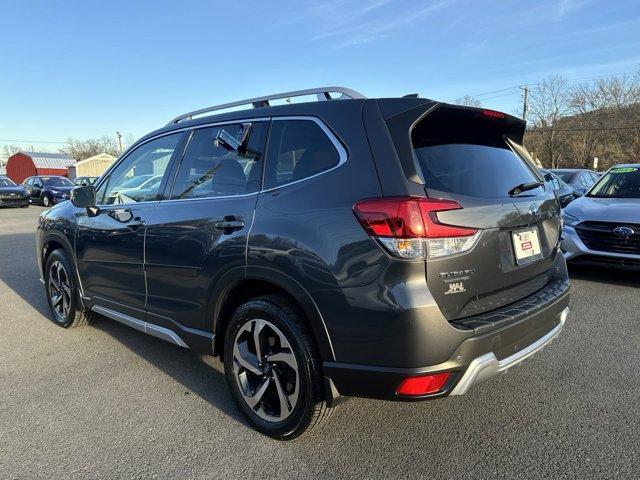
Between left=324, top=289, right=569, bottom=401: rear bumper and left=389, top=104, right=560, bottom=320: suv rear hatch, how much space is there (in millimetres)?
149

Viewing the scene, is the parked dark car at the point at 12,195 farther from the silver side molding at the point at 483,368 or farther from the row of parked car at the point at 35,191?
the silver side molding at the point at 483,368

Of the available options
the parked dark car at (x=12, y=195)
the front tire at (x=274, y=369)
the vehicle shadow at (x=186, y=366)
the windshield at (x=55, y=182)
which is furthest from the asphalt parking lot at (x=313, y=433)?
the windshield at (x=55, y=182)

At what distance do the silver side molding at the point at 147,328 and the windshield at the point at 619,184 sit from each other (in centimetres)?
626

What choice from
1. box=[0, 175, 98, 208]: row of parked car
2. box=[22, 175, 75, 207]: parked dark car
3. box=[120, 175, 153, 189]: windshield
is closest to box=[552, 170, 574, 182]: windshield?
box=[120, 175, 153, 189]: windshield

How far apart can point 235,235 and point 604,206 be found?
547cm

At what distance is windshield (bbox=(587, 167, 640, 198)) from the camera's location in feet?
22.0

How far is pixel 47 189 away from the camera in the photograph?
25.3 meters

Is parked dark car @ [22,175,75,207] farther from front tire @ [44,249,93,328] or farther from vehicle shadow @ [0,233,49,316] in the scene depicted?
front tire @ [44,249,93,328]

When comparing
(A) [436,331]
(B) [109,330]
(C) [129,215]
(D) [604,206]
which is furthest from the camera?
(D) [604,206]

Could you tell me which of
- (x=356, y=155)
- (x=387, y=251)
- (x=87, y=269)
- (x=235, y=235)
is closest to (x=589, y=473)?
(x=387, y=251)

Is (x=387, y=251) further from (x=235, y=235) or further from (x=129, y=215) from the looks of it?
(x=129, y=215)

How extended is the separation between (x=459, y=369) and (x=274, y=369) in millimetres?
1021

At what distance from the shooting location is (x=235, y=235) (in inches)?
109

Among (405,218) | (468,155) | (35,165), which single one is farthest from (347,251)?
(35,165)
